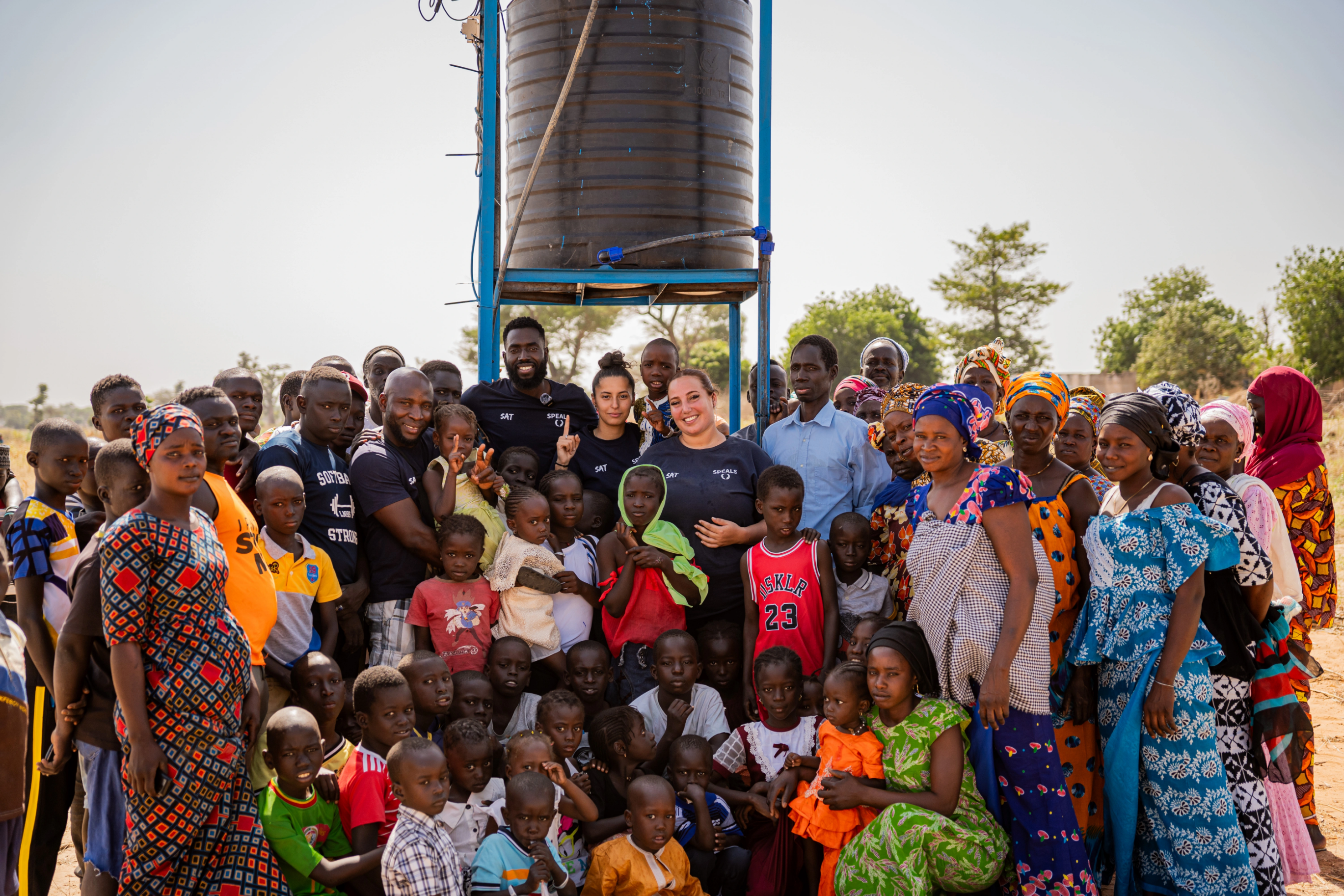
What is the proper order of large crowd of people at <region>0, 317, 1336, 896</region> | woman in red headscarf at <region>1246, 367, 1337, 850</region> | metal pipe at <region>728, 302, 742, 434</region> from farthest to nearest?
metal pipe at <region>728, 302, 742, 434</region> → woman in red headscarf at <region>1246, 367, 1337, 850</region> → large crowd of people at <region>0, 317, 1336, 896</region>

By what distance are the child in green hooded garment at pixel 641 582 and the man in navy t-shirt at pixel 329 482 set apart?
1167mm

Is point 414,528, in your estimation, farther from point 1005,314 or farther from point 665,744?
point 1005,314

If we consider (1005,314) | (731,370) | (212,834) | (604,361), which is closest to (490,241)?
(604,361)

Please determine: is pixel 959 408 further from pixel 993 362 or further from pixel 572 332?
pixel 572 332

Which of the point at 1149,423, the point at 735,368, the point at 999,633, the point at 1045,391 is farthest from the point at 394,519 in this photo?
the point at 735,368

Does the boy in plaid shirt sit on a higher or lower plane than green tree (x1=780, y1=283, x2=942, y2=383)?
lower

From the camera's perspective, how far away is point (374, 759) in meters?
3.66

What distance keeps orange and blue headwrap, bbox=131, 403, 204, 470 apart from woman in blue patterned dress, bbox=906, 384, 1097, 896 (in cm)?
265

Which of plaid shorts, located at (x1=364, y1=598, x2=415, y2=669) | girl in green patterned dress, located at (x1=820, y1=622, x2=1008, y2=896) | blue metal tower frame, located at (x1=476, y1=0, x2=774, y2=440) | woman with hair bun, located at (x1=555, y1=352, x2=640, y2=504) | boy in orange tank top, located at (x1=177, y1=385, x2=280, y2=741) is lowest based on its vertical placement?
girl in green patterned dress, located at (x1=820, y1=622, x2=1008, y2=896)

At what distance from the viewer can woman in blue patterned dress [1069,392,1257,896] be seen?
11.9ft

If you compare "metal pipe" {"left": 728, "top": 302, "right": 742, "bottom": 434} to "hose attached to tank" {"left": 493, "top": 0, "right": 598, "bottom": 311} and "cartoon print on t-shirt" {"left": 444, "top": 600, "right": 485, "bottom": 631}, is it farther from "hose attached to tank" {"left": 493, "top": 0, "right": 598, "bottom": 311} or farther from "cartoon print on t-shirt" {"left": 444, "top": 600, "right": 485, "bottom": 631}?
"cartoon print on t-shirt" {"left": 444, "top": 600, "right": 485, "bottom": 631}

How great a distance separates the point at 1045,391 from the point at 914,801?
5.94 feet

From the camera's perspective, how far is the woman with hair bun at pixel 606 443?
5.12 m

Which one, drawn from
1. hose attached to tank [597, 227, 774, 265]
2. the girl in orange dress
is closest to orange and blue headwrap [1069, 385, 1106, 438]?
the girl in orange dress
